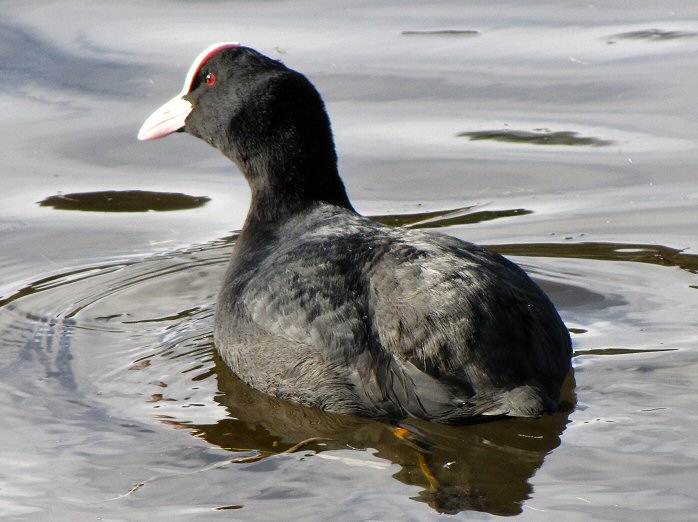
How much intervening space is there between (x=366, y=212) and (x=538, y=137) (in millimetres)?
1492

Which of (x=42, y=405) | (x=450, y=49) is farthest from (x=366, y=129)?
(x=42, y=405)

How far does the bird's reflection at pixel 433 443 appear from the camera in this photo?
370 centimetres

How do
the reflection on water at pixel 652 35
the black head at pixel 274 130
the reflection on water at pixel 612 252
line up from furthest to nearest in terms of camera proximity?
the reflection on water at pixel 652 35 < the reflection on water at pixel 612 252 < the black head at pixel 274 130

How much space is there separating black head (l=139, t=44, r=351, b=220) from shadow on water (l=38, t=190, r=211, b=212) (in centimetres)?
154

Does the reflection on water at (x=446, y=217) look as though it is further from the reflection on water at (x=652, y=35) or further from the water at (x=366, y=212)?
the reflection on water at (x=652, y=35)

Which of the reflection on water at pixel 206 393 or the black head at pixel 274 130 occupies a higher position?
the black head at pixel 274 130

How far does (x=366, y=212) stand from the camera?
675 centimetres

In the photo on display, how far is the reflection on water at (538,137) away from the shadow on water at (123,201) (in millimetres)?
1847

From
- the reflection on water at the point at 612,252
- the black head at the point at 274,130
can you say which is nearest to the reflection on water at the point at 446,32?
the reflection on water at the point at 612,252

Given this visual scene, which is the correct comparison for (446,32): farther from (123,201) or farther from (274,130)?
(274,130)

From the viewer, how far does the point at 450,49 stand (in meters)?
9.03

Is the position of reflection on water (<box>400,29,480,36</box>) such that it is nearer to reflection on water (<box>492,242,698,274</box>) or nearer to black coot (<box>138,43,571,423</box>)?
reflection on water (<box>492,242,698,274</box>)

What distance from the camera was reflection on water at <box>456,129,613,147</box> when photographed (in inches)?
296

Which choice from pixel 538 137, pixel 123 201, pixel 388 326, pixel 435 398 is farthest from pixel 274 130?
pixel 538 137
